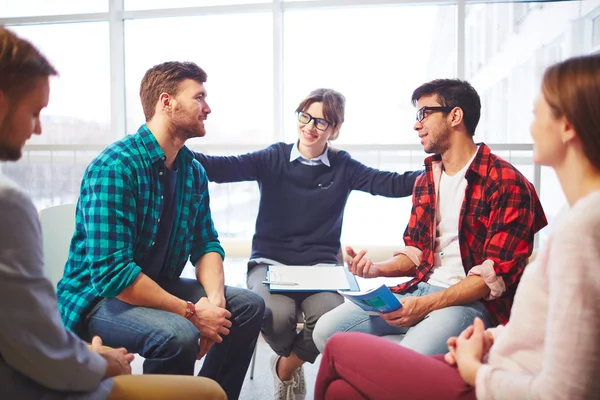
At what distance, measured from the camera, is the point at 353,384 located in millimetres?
1218

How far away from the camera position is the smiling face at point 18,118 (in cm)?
98

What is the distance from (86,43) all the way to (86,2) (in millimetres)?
337

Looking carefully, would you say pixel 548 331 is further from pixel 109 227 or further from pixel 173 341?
pixel 109 227

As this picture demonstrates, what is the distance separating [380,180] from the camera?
97.6 inches

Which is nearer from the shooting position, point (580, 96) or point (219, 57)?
point (580, 96)

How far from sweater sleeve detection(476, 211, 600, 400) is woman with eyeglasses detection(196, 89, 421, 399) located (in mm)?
1528

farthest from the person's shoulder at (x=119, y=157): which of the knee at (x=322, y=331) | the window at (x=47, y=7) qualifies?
the window at (x=47, y=7)

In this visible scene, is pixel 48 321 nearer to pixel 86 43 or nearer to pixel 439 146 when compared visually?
pixel 439 146

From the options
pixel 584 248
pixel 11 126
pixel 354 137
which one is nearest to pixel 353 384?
pixel 584 248

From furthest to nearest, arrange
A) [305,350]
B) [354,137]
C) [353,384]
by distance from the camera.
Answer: [354,137] < [305,350] < [353,384]

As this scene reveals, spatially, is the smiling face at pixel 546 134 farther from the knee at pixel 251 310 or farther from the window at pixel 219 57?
the window at pixel 219 57

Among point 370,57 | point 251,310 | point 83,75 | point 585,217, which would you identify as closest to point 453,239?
point 251,310

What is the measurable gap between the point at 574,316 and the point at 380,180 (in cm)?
162

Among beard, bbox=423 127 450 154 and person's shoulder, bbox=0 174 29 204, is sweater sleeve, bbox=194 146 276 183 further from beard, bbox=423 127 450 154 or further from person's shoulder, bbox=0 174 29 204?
person's shoulder, bbox=0 174 29 204
